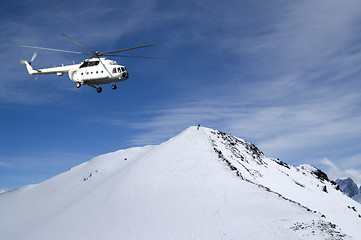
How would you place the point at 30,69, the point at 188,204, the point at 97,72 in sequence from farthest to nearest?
the point at 30,69 < the point at 97,72 < the point at 188,204

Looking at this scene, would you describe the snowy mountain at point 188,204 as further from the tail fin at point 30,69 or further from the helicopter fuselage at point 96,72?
the tail fin at point 30,69

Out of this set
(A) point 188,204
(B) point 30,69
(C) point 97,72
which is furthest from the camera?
(B) point 30,69

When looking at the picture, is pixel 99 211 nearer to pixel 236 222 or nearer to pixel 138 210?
pixel 138 210

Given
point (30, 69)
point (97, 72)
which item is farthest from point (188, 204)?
point (30, 69)

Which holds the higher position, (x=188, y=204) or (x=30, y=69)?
(x=30, y=69)

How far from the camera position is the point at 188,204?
2862 cm

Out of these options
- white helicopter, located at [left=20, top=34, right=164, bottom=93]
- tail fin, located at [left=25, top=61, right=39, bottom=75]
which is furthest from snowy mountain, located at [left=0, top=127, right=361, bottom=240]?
tail fin, located at [left=25, top=61, right=39, bottom=75]

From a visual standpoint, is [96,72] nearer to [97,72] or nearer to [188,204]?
[97,72]

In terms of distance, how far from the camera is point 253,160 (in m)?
50.6

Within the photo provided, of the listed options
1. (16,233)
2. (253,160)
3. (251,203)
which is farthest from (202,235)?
(16,233)

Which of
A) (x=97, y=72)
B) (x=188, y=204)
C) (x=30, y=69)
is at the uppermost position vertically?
(x=30, y=69)

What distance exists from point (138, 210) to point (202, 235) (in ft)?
32.5

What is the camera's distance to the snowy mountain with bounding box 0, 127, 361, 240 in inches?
892

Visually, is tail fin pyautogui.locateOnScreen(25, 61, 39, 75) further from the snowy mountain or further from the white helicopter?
the snowy mountain
